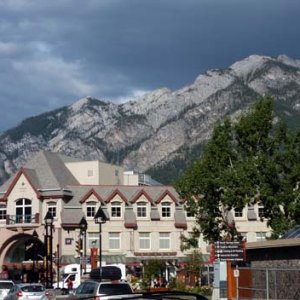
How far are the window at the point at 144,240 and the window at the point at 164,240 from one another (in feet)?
4.50

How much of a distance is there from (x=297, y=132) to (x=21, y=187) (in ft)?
124

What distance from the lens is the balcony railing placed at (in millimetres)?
82812

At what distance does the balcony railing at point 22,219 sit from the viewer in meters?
82.8

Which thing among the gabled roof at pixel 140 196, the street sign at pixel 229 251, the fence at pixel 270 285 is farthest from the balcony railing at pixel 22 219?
the street sign at pixel 229 251

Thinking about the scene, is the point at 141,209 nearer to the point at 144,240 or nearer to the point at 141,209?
the point at 141,209

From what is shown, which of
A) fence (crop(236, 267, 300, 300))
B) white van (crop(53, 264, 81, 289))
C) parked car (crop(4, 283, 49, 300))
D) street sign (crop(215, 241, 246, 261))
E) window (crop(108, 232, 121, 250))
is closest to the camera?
fence (crop(236, 267, 300, 300))

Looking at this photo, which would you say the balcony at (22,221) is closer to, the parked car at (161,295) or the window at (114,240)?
the window at (114,240)

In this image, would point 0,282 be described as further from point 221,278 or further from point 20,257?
point 20,257

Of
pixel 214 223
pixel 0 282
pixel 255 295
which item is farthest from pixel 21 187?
pixel 255 295

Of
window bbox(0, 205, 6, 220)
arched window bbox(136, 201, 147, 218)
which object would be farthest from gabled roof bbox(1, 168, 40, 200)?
arched window bbox(136, 201, 147, 218)

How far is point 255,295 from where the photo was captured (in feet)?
95.8

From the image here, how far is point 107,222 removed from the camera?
81938 mm

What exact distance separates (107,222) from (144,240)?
15.4 ft

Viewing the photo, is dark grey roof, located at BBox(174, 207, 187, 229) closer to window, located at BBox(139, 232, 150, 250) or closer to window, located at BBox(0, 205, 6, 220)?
window, located at BBox(139, 232, 150, 250)
